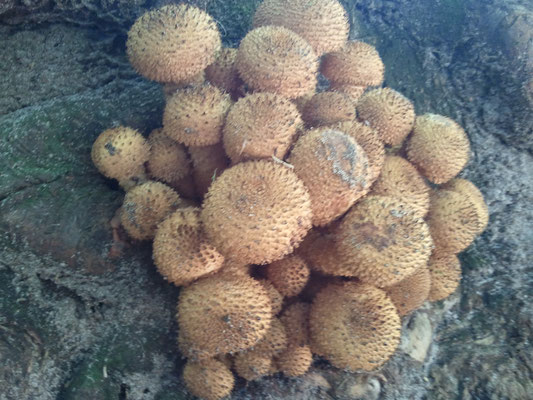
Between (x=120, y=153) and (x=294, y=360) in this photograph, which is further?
(x=120, y=153)

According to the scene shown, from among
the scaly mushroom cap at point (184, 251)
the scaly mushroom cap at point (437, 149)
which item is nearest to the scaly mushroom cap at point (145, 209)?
the scaly mushroom cap at point (184, 251)

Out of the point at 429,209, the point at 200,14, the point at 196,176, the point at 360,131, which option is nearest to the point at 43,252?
the point at 196,176

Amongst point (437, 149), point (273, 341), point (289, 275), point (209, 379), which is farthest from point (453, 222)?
point (209, 379)

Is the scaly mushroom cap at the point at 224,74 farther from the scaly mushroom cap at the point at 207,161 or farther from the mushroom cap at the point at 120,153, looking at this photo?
the mushroom cap at the point at 120,153

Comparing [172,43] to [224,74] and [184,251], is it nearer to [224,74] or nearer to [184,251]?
[224,74]

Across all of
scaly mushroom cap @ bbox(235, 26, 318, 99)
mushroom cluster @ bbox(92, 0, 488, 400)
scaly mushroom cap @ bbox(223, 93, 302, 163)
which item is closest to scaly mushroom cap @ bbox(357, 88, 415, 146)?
mushroom cluster @ bbox(92, 0, 488, 400)

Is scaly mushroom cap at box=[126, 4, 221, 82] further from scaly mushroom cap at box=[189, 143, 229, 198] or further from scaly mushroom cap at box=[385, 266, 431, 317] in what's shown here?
scaly mushroom cap at box=[385, 266, 431, 317]

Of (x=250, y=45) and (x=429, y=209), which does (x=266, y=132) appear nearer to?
(x=250, y=45)
